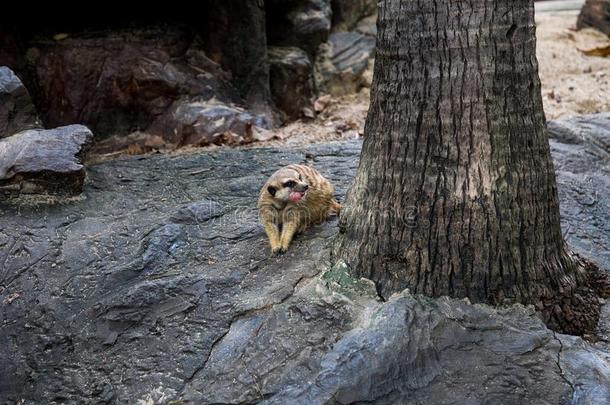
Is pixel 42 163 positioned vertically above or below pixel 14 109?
below

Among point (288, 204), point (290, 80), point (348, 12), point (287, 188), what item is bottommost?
point (290, 80)

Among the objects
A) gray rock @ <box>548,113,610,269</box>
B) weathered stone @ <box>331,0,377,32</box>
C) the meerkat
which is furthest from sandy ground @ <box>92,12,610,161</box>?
the meerkat

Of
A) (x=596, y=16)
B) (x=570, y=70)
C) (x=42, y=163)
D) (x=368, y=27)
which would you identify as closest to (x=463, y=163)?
(x=42, y=163)

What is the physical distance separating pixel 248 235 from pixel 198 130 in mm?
2309

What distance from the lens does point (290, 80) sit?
716 cm

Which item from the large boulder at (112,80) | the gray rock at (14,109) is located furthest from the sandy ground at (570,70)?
the gray rock at (14,109)

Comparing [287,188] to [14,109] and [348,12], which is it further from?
[348,12]

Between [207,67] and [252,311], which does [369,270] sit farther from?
[207,67]

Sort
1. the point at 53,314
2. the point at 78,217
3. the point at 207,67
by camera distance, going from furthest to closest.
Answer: the point at 207,67 < the point at 78,217 < the point at 53,314

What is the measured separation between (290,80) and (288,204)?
3.64 meters

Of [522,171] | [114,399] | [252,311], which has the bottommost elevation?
[114,399]

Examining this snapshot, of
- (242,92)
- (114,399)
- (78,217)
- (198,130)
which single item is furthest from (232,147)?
(114,399)

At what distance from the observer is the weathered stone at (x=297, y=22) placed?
7.24 m

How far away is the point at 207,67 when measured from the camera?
6.68 metres
